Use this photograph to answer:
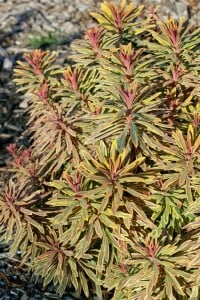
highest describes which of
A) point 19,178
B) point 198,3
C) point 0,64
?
point 198,3

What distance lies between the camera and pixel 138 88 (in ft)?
10.2

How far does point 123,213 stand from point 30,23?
384 centimetres

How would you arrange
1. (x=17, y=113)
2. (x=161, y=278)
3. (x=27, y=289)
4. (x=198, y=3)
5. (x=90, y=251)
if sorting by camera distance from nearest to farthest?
1. (x=161, y=278)
2. (x=90, y=251)
3. (x=27, y=289)
4. (x=17, y=113)
5. (x=198, y=3)

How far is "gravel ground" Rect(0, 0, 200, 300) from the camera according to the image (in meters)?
5.38

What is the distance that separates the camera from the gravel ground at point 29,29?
5375 mm

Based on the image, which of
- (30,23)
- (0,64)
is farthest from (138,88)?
(30,23)

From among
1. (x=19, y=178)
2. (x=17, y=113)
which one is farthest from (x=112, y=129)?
(x=17, y=113)

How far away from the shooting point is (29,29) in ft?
20.6

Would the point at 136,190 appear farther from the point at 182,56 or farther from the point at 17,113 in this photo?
the point at 17,113

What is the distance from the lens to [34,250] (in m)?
3.35

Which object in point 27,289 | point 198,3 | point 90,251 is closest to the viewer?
point 90,251

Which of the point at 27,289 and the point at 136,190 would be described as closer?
the point at 136,190

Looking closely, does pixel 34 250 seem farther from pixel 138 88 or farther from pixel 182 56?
pixel 182 56

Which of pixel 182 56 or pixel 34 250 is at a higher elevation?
pixel 182 56
